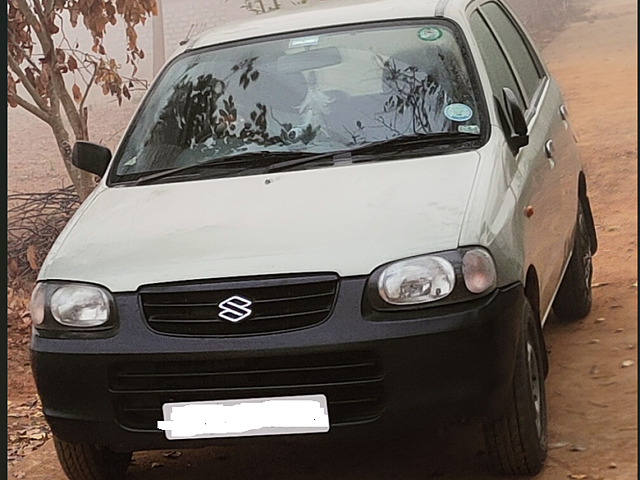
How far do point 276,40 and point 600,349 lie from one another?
7.87ft

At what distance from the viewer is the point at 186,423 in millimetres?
4160

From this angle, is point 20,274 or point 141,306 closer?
point 141,306

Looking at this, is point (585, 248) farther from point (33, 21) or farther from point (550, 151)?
point (33, 21)

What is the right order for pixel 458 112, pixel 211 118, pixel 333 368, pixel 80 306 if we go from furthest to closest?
pixel 211 118, pixel 458 112, pixel 80 306, pixel 333 368

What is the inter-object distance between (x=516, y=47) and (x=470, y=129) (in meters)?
1.60

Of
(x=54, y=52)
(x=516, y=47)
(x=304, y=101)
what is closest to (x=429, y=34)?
Result: (x=304, y=101)

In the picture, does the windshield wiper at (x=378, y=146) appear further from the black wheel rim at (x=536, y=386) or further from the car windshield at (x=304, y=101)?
the black wheel rim at (x=536, y=386)

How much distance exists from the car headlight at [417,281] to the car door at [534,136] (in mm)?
582

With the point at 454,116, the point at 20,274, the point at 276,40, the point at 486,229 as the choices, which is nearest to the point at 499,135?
the point at 454,116

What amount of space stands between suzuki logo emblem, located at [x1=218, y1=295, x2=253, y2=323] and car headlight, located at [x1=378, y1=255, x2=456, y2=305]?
45 centimetres

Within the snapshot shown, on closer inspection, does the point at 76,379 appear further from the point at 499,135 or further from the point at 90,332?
the point at 499,135

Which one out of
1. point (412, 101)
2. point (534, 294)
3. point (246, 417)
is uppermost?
point (412, 101)

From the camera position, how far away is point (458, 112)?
495 cm

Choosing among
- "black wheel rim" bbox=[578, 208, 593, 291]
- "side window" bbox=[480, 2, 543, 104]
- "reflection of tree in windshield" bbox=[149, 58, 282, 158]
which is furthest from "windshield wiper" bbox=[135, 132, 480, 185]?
"black wheel rim" bbox=[578, 208, 593, 291]
